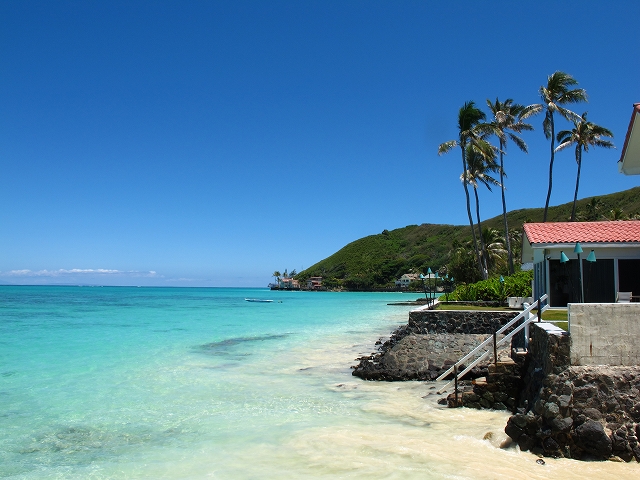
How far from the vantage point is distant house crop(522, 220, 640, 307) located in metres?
14.7

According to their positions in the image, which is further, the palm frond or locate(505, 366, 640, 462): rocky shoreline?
the palm frond

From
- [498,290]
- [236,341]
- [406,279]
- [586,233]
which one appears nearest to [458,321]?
[586,233]

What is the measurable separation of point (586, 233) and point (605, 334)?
30.5ft

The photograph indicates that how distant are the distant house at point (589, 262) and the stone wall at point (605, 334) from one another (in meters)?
7.02

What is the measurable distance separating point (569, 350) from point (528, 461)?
1.72 m

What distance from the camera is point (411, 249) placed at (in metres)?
158

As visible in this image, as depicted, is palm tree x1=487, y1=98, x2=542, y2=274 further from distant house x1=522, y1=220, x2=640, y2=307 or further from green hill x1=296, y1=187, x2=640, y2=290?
green hill x1=296, y1=187, x2=640, y2=290

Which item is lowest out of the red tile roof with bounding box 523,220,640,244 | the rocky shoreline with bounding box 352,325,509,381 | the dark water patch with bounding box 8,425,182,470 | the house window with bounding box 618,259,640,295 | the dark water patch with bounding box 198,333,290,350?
the dark water patch with bounding box 198,333,290,350

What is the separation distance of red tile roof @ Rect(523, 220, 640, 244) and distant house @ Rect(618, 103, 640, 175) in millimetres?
3382

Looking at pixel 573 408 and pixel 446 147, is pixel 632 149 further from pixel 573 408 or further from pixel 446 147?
pixel 446 147

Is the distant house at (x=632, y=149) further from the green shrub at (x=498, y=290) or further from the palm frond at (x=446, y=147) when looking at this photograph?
the palm frond at (x=446, y=147)

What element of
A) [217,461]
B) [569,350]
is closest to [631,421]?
[569,350]

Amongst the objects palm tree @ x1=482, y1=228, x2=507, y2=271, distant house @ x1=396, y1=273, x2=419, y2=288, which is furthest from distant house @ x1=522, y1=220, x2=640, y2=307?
distant house @ x1=396, y1=273, x2=419, y2=288

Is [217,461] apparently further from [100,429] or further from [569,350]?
[569,350]
